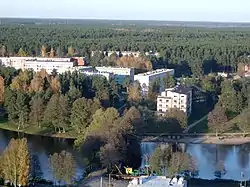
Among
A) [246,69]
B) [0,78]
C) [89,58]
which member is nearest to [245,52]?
[246,69]

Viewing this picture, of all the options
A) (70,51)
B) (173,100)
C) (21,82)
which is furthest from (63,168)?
(70,51)

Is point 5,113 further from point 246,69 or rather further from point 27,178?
point 246,69

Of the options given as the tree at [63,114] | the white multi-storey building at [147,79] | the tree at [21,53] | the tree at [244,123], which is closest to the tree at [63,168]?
the tree at [63,114]

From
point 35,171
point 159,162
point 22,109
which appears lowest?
point 35,171

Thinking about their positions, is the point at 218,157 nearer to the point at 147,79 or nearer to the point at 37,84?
the point at 37,84

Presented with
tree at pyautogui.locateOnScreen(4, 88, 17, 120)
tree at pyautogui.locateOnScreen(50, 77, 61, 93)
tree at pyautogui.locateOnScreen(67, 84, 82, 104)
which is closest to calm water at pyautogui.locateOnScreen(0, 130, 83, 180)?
tree at pyautogui.locateOnScreen(4, 88, 17, 120)

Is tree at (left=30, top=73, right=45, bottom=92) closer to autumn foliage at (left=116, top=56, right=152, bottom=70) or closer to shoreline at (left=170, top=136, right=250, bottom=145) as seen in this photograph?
shoreline at (left=170, top=136, right=250, bottom=145)

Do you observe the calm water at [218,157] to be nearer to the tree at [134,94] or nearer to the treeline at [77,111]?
the treeline at [77,111]
